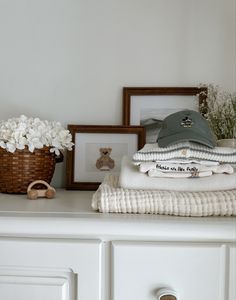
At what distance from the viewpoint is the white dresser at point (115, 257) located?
818 millimetres

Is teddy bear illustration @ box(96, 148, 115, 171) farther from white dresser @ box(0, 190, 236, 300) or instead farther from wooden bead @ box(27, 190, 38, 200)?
white dresser @ box(0, 190, 236, 300)

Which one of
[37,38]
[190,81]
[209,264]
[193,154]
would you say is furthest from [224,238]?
[37,38]

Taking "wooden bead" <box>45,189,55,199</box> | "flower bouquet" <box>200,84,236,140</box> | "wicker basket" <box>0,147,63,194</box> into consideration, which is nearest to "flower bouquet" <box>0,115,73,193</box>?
"wicker basket" <box>0,147,63,194</box>

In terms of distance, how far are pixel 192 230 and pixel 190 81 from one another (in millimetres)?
668

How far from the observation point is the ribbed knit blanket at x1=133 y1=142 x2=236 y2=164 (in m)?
0.93

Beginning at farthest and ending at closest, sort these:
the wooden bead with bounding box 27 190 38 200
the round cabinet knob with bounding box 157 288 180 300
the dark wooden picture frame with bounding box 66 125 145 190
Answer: the dark wooden picture frame with bounding box 66 125 145 190, the wooden bead with bounding box 27 190 38 200, the round cabinet knob with bounding box 157 288 180 300

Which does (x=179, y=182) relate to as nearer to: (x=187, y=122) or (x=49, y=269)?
(x=187, y=122)

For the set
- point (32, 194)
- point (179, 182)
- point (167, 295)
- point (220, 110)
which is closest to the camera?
point (167, 295)

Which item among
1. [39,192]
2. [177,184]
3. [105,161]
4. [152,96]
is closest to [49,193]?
[39,192]

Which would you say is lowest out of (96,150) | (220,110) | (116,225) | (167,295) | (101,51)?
(167,295)

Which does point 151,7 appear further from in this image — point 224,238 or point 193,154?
point 224,238

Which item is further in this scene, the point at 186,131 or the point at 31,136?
the point at 31,136

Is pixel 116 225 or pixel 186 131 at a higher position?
pixel 186 131

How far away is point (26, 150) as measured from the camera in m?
1.16
